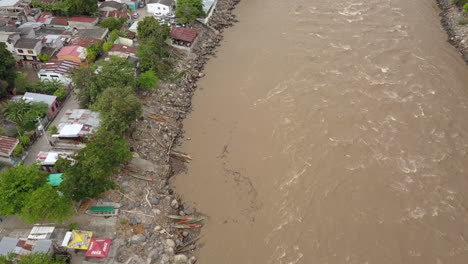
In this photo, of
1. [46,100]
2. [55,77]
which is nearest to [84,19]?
[55,77]

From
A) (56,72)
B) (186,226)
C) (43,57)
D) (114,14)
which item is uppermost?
(114,14)

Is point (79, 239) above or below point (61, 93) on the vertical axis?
below

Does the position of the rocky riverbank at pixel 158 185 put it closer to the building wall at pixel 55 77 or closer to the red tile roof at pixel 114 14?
the building wall at pixel 55 77

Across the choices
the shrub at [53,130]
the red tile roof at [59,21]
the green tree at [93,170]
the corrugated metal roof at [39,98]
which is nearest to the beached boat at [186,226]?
the green tree at [93,170]

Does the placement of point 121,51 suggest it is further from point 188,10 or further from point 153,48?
point 188,10

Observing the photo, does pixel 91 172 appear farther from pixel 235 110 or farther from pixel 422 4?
pixel 422 4

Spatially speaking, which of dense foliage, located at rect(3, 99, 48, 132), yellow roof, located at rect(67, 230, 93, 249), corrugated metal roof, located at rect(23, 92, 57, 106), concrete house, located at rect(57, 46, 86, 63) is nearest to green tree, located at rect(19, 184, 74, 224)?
yellow roof, located at rect(67, 230, 93, 249)

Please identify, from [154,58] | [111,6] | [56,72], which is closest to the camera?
[56,72]
